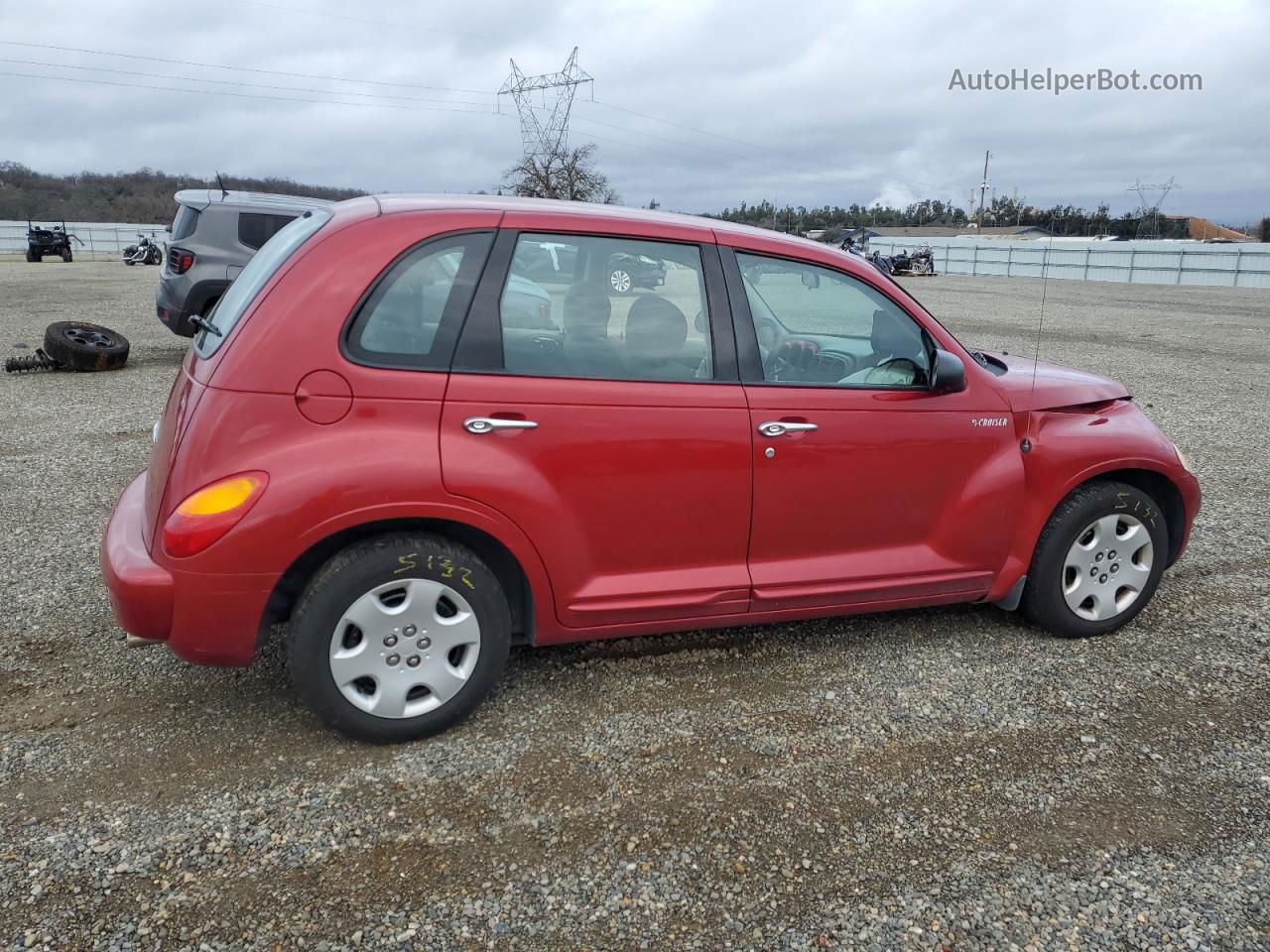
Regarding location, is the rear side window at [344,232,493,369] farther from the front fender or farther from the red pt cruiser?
the front fender

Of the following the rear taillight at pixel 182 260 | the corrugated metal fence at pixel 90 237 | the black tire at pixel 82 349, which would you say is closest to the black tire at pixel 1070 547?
the rear taillight at pixel 182 260

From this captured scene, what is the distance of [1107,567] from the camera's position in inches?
159

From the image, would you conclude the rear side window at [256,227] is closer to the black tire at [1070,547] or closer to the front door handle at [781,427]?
the front door handle at [781,427]

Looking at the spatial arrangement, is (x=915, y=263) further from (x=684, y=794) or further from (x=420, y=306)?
(x=684, y=794)

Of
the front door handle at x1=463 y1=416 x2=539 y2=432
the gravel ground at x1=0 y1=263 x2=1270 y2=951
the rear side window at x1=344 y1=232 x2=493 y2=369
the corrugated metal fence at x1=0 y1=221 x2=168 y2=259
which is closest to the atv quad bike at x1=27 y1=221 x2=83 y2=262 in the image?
the corrugated metal fence at x1=0 y1=221 x2=168 y2=259

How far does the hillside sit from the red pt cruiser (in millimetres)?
67482

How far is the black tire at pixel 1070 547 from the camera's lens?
12.9 ft

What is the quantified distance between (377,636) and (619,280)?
4.86 feet

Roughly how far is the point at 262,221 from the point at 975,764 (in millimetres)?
9934

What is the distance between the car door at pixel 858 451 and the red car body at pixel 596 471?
11 millimetres

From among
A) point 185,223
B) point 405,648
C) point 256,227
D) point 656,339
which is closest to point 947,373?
point 656,339

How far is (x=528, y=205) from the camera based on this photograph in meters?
3.40

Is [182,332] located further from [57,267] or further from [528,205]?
[57,267]

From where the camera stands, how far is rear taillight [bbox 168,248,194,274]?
1039 centimetres
